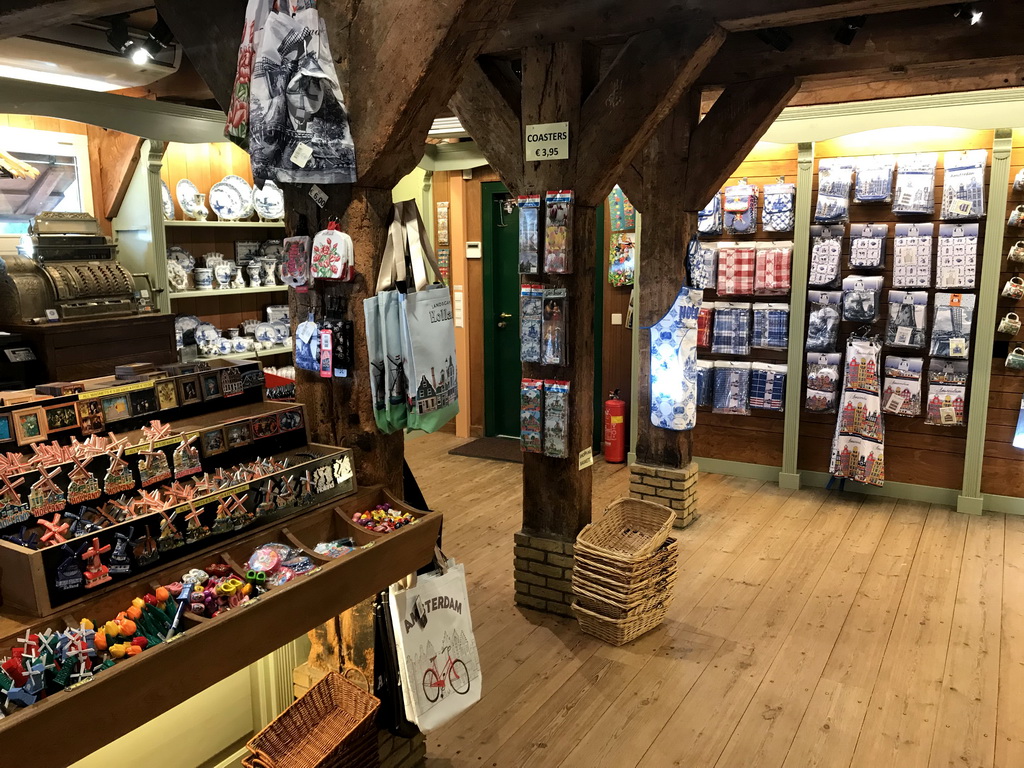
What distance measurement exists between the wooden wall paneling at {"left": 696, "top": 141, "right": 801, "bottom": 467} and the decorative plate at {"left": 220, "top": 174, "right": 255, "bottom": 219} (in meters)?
3.22

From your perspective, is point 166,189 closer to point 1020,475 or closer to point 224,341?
point 224,341

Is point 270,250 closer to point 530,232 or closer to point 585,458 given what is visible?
point 530,232

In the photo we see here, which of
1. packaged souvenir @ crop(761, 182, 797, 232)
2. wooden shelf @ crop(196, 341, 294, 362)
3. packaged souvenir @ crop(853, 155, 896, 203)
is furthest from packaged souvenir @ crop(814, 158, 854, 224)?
wooden shelf @ crop(196, 341, 294, 362)

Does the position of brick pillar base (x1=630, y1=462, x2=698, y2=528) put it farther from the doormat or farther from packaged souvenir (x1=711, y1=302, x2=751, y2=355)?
the doormat

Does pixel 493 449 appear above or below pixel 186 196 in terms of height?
below

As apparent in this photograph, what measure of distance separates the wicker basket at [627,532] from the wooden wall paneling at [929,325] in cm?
219

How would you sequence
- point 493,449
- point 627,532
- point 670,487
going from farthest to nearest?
1. point 493,449
2. point 670,487
3. point 627,532

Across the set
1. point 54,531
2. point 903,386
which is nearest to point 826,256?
point 903,386

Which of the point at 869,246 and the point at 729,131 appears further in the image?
the point at 869,246

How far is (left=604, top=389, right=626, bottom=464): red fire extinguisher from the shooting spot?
248 inches

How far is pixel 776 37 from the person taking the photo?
3.91m

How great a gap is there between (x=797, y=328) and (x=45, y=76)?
15.5ft

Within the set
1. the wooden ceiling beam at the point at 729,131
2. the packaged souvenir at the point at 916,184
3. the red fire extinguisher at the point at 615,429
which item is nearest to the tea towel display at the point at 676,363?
the wooden ceiling beam at the point at 729,131

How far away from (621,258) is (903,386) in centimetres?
221
